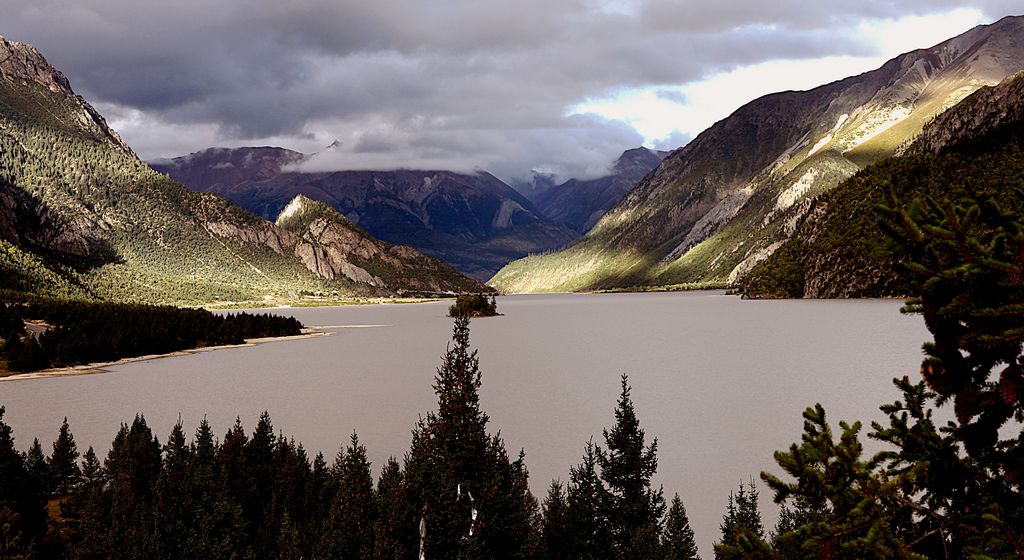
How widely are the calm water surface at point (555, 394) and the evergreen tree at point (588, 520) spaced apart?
5.63m

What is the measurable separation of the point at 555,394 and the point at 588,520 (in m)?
55.7

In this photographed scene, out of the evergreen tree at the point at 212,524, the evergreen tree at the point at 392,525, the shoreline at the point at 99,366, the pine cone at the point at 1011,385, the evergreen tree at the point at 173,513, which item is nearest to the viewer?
the pine cone at the point at 1011,385

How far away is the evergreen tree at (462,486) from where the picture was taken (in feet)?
82.4

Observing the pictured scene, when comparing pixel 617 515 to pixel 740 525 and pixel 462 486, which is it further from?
pixel 740 525

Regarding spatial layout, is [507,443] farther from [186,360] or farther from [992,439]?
[186,360]

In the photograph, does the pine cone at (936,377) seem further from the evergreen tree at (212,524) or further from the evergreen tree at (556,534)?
the evergreen tree at (212,524)

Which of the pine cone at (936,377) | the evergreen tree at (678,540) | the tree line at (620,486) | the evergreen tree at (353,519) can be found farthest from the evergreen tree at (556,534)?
the pine cone at (936,377)

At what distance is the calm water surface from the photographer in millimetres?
55875

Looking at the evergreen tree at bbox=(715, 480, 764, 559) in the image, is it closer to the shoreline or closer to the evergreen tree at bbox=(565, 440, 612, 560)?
the evergreen tree at bbox=(565, 440, 612, 560)

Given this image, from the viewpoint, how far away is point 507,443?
58.2 metres

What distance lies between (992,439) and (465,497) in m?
20.8

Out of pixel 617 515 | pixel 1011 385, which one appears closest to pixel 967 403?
pixel 1011 385

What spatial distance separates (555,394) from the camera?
88188 mm

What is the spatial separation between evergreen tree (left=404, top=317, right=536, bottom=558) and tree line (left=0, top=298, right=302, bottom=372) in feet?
406
